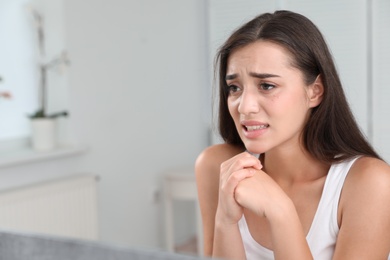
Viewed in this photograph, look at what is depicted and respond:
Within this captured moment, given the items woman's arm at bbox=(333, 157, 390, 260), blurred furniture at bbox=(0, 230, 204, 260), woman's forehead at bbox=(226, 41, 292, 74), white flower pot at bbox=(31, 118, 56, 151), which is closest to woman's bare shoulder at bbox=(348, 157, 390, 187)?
woman's arm at bbox=(333, 157, 390, 260)

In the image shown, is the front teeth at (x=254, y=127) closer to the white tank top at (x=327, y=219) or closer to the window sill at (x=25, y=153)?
the white tank top at (x=327, y=219)

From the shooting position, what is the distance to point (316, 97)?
1.28 metres

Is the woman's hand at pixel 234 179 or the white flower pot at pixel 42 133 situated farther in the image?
the white flower pot at pixel 42 133

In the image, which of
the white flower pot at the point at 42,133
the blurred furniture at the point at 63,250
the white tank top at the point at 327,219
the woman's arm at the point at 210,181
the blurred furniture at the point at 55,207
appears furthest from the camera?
the white flower pot at the point at 42,133

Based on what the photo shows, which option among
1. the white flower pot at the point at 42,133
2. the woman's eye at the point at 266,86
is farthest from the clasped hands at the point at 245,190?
the white flower pot at the point at 42,133

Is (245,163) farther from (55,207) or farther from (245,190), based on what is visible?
(55,207)

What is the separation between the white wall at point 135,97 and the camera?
3211mm

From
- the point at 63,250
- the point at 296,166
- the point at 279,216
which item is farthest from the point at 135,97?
the point at 63,250

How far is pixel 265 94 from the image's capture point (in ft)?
3.90

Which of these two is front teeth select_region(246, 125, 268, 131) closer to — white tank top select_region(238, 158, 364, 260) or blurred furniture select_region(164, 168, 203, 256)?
white tank top select_region(238, 158, 364, 260)

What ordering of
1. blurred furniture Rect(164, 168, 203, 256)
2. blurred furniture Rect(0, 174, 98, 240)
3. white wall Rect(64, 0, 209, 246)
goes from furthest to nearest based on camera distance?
blurred furniture Rect(164, 168, 203, 256) → white wall Rect(64, 0, 209, 246) → blurred furniture Rect(0, 174, 98, 240)

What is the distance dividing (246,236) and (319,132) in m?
0.28

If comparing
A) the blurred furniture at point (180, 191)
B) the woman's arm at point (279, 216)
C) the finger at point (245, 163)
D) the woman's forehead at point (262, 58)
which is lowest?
the blurred furniture at point (180, 191)

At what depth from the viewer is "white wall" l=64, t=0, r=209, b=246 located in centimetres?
321
